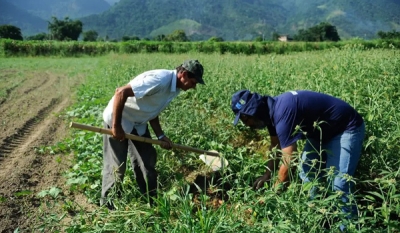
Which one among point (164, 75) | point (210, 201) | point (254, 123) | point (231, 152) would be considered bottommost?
point (210, 201)

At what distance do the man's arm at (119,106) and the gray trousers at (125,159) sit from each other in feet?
0.75

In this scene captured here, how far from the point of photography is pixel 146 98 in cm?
346

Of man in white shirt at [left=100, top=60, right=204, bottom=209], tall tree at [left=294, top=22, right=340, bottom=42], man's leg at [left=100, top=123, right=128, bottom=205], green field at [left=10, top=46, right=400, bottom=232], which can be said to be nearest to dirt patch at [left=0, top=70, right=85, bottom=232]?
green field at [left=10, top=46, right=400, bottom=232]

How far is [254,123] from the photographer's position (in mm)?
2973

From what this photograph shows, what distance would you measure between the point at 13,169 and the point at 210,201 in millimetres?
2823

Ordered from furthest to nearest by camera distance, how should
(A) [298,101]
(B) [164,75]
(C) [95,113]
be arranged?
(C) [95,113]
(B) [164,75]
(A) [298,101]

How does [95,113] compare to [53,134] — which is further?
[95,113]

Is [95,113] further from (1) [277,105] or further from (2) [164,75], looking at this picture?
(1) [277,105]

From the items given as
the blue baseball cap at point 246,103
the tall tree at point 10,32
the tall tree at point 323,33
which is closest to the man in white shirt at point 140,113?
the blue baseball cap at point 246,103

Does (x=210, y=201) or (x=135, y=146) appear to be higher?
(x=135, y=146)

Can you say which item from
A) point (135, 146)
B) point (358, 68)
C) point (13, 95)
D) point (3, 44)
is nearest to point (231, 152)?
point (135, 146)

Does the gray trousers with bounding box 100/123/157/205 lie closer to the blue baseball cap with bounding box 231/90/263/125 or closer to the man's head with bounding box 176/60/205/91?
the man's head with bounding box 176/60/205/91

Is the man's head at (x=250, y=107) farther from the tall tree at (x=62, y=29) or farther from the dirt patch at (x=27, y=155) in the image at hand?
the tall tree at (x=62, y=29)

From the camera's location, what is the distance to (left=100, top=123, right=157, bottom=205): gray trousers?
3619 millimetres
